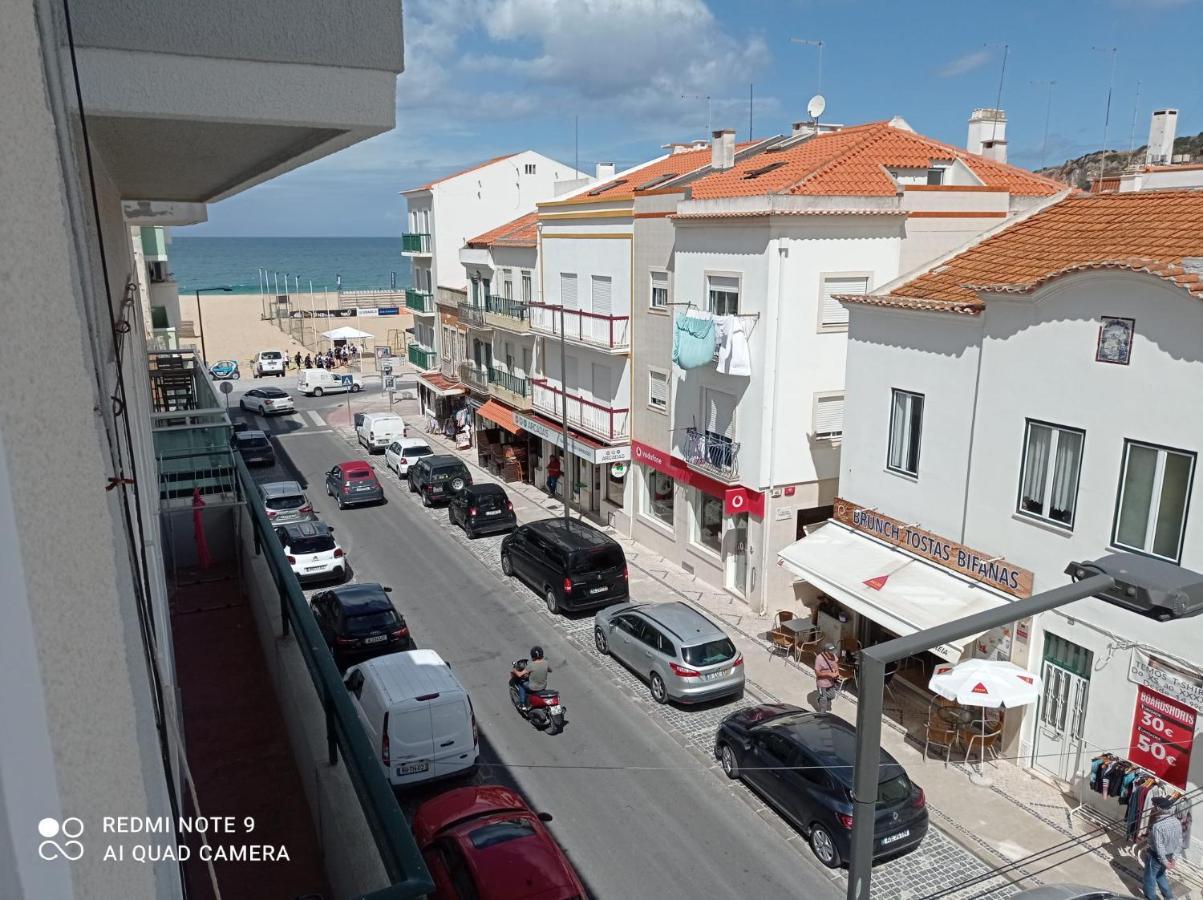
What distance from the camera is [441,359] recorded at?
141 feet

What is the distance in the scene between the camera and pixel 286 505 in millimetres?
27531

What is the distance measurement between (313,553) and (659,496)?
382 inches

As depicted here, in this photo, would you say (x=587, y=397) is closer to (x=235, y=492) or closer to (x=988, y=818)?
(x=988, y=818)

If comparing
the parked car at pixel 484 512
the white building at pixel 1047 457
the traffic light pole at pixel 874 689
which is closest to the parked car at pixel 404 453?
the parked car at pixel 484 512

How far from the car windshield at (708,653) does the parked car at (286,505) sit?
557 inches

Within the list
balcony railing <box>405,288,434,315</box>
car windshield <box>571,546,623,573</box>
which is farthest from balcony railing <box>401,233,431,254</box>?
car windshield <box>571,546,623,573</box>

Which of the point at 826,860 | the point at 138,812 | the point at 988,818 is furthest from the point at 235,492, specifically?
the point at 988,818

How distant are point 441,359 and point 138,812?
42132 millimetres

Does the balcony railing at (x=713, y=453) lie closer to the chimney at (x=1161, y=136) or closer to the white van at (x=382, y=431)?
the chimney at (x=1161, y=136)

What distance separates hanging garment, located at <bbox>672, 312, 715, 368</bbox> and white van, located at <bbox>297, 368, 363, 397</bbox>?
37252 mm

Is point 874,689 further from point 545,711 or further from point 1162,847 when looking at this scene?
point 545,711

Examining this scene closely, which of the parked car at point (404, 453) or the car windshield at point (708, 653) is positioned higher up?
the car windshield at point (708, 653)

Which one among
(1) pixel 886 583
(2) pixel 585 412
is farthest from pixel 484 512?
(1) pixel 886 583

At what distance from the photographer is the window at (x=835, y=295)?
20812mm
